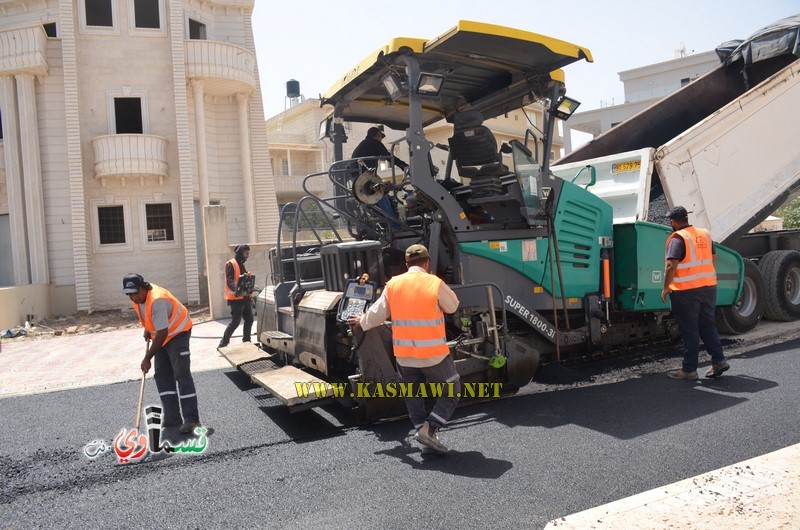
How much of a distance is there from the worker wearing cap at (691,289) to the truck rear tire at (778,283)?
2957mm

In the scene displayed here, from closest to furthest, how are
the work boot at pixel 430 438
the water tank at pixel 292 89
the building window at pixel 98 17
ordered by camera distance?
the work boot at pixel 430 438
the building window at pixel 98 17
the water tank at pixel 292 89

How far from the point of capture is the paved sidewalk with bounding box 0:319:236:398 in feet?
23.6

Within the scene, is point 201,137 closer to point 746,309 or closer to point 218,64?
point 218,64

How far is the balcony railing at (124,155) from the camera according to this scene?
1469cm

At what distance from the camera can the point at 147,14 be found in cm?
1569

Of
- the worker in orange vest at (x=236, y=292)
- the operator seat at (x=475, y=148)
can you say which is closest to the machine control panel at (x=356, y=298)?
the operator seat at (x=475, y=148)

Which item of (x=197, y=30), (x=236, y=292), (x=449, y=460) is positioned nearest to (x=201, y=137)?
(x=197, y=30)

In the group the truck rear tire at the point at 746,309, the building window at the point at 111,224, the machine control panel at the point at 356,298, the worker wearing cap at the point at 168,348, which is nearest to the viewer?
the machine control panel at the point at 356,298

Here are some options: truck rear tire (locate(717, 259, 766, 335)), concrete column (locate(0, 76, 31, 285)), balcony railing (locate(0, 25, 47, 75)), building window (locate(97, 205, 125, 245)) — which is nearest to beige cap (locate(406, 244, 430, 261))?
truck rear tire (locate(717, 259, 766, 335))

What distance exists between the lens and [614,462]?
11.9 ft

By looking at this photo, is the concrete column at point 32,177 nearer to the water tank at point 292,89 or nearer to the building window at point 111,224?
the building window at point 111,224

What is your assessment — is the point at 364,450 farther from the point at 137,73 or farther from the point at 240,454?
the point at 137,73

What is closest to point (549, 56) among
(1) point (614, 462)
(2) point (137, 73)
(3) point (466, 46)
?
(3) point (466, 46)

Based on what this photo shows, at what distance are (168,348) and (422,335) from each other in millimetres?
2072
